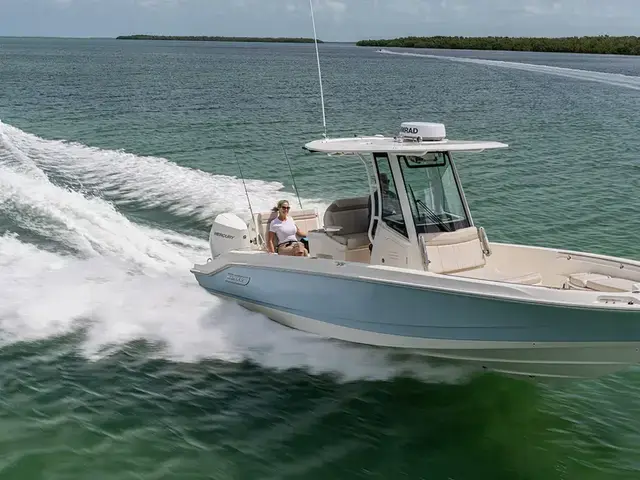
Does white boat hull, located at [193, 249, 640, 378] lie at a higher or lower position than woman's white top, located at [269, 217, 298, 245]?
lower

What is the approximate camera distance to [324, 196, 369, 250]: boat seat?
9.59m

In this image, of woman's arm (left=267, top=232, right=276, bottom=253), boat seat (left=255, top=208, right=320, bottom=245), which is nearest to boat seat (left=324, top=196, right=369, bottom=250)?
woman's arm (left=267, top=232, right=276, bottom=253)

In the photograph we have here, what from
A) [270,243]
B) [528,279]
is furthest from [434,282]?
[270,243]

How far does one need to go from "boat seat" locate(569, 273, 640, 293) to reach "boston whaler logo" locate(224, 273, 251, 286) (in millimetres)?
4122

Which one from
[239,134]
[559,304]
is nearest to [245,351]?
[559,304]

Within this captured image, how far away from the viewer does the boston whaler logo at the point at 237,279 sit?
10.0 meters

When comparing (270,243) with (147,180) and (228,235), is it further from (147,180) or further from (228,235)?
(147,180)

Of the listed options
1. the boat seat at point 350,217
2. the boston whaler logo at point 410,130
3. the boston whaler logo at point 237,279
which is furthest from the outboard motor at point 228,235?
the boston whaler logo at point 410,130

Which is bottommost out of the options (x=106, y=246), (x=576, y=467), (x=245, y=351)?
(x=576, y=467)

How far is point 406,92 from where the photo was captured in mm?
47406

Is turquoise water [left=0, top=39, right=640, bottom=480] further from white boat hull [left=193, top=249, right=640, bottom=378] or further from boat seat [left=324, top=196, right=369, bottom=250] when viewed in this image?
boat seat [left=324, top=196, right=369, bottom=250]

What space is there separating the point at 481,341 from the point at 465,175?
1215 cm

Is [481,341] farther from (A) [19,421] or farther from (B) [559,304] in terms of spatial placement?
(A) [19,421]

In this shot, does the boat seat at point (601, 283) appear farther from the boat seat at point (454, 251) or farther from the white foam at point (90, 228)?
the white foam at point (90, 228)
